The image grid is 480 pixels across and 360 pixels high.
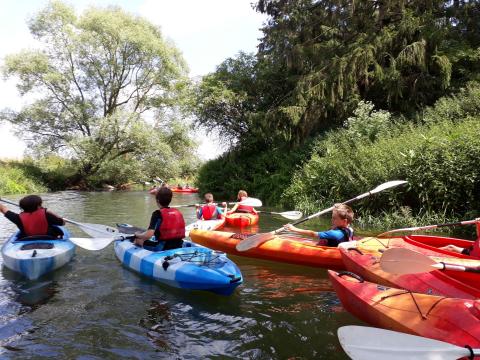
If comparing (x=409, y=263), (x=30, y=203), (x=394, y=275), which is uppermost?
(x=30, y=203)

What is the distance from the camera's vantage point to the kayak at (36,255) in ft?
17.3

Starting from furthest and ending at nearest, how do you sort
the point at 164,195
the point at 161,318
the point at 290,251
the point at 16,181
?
the point at 16,181 → the point at 290,251 → the point at 164,195 → the point at 161,318

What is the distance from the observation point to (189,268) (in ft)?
15.6

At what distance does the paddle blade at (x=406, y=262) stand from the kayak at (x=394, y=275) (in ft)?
2.50

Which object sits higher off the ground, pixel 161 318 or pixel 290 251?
pixel 290 251

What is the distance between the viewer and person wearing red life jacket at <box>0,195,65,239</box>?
229 inches

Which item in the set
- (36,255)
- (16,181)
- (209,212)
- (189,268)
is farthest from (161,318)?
Result: (16,181)

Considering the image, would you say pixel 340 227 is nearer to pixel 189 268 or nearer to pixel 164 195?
pixel 189 268

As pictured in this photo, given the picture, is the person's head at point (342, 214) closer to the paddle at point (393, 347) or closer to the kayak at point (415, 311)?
the kayak at point (415, 311)

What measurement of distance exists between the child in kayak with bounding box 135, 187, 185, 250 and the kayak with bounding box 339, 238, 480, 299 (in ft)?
6.99

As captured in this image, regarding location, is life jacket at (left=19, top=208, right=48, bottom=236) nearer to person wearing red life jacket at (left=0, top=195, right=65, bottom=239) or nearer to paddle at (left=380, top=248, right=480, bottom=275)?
person wearing red life jacket at (left=0, top=195, right=65, bottom=239)

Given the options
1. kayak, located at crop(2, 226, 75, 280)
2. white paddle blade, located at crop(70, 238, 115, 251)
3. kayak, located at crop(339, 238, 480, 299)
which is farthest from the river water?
kayak, located at crop(339, 238, 480, 299)

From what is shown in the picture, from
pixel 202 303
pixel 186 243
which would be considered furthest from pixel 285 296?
pixel 186 243

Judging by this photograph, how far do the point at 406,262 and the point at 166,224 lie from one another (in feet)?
9.93
